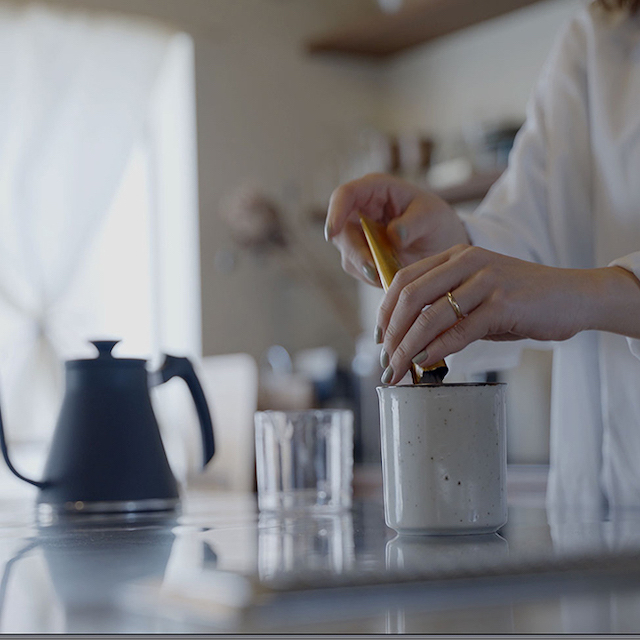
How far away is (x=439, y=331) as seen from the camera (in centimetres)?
68

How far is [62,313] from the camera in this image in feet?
11.0

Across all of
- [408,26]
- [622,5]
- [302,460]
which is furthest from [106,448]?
[408,26]

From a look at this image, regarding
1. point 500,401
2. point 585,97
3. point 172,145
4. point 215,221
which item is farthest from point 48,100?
point 500,401

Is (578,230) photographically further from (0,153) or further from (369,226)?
(0,153)

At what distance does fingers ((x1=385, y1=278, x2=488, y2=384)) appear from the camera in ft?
2.23

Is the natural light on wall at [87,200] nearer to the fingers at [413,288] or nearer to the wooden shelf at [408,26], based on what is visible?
the wooden shelf at [408,26]

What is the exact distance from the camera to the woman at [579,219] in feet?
3.22

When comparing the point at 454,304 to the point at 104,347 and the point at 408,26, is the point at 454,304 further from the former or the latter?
the point at 408,26

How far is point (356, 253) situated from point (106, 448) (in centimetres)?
32

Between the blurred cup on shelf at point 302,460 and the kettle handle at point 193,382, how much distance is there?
0.08 m

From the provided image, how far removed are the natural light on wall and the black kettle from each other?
237 centimetres

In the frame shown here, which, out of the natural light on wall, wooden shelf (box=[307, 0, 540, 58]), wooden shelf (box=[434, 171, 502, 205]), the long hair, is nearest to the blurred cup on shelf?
the long hair

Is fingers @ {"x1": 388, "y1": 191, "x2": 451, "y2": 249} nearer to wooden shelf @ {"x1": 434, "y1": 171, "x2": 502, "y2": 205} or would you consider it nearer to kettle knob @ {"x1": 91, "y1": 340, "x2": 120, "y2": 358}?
kettle knob @ {"x1": 91, "y1": 340, "x2": 120, "y2": 358}

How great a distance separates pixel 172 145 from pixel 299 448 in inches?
108
